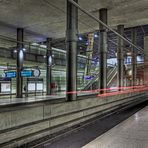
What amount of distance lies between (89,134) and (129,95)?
37.3 feet

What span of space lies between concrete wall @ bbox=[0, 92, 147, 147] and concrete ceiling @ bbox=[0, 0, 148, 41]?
259 inches

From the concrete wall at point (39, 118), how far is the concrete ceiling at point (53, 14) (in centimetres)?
658

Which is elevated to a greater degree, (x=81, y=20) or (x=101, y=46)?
(x=81, y=20)

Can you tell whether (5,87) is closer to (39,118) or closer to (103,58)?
(103,58)

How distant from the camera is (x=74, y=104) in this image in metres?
8.42

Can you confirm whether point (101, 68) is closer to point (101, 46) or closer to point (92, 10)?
point (101, 46)

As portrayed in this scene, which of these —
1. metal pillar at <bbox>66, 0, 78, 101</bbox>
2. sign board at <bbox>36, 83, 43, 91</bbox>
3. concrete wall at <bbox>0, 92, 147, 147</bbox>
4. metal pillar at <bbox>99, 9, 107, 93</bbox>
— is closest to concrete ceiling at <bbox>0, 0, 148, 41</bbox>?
metal pillar at <bbox>99, 9, 107, 93</bbox>

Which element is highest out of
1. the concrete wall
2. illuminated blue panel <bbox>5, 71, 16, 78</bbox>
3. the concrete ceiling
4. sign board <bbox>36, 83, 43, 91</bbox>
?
the concrete ceiling

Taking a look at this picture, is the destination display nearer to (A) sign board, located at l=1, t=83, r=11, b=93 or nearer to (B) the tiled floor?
(A) sign board, located at l=1, t=83, r=11, b=93

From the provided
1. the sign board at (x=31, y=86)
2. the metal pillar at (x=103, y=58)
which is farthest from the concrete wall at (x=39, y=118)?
the sign board at (x=31, y=86)

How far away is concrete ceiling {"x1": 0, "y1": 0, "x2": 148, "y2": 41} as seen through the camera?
12812 mm

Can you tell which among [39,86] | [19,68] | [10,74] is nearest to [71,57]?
[19,68]

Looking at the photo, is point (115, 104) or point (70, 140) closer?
point (70, 140)

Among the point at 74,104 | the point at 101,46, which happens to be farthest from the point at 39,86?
the point at 74,104
